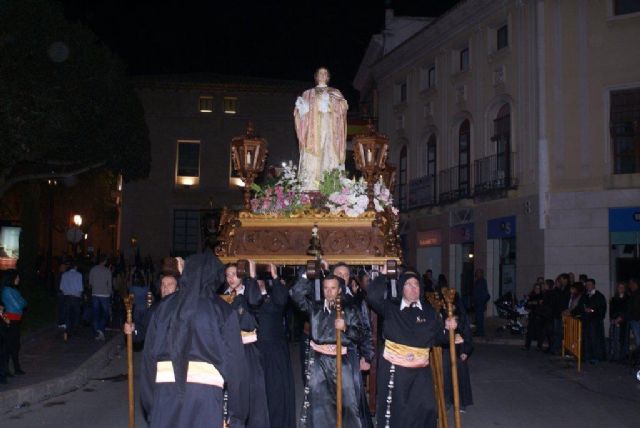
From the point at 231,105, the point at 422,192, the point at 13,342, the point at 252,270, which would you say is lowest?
the point at 13,342

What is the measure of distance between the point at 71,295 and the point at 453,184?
14.8 m

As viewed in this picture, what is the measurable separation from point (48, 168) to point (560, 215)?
1578cm

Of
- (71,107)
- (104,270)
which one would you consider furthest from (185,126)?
(104,270)

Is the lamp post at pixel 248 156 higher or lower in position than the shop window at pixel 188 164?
lower

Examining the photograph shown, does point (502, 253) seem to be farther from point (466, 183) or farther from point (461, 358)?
point (461, 358)

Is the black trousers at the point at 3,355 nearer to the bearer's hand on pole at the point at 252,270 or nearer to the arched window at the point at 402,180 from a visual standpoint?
the bearer's hand on pole at the point at 252,270

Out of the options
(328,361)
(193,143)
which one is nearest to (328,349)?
(328,361)

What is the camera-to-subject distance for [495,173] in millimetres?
24375

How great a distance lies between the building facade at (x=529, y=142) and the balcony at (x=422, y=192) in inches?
2.4

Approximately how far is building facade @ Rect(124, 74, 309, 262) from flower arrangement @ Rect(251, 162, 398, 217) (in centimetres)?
3005

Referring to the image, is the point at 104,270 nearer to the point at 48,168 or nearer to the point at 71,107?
the point at 71,107

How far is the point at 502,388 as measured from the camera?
12.3 m

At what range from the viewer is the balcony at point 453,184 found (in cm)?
2616

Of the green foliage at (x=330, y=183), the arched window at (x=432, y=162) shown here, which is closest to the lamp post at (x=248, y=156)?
the green foliage at (x=330, y=183)
